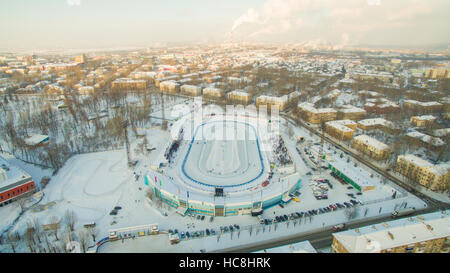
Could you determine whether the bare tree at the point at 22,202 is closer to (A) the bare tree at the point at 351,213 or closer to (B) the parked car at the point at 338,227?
(B) the parked car at the point at 338,227

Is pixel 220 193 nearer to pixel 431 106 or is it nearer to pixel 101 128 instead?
pixel 101 128

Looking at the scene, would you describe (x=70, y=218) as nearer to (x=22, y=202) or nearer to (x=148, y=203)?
(x=22, y=202)

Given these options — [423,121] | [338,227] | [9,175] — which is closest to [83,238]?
[9,175]

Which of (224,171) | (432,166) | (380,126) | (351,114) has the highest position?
(351,114)

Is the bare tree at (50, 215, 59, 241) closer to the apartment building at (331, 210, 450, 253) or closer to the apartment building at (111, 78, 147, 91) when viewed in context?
the apartment building at (331, 210, 450, 253)

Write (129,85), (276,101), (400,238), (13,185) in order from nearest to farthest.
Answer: (400,238), (13,185), (276,101), (129,85)
